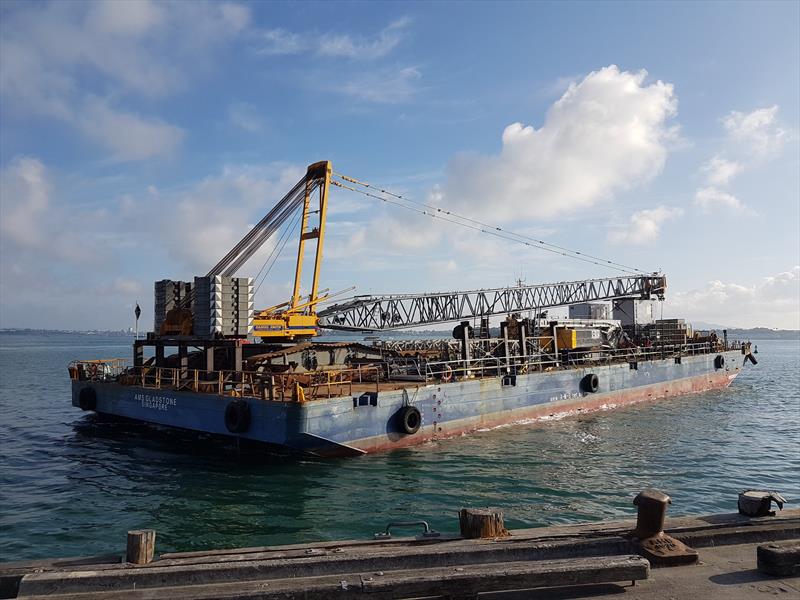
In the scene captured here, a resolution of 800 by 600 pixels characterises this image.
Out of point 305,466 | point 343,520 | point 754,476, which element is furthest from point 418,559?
point 754,476

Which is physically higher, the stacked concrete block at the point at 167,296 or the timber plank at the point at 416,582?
the stacked concrete block at the point at 167,296

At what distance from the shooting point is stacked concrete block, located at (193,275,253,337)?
2530cm

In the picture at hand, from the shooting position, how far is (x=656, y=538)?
8438 mm

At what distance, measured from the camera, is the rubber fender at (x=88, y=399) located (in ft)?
94.8

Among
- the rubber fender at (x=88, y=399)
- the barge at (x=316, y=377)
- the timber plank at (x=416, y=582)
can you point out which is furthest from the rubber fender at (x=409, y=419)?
the rubber fender at (x=88, y=399)

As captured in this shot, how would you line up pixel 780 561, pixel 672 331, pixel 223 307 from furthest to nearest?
1. pixel 672 331
2. pixel 223 307
3. pixel 780 561

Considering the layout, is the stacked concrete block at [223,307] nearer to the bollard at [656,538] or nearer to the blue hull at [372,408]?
the blue hull at [372,408]

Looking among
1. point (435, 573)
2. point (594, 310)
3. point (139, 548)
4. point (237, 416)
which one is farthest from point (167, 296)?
point (594, 310)

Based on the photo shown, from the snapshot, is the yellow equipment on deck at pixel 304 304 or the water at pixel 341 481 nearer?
the water at pixel 341 481

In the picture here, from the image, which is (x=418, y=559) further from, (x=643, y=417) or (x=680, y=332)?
(x=680, y=332)

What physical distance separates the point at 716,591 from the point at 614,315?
6625 cm

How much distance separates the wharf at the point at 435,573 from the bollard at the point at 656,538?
0.14 meters

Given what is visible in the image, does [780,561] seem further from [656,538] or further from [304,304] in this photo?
[304,304]

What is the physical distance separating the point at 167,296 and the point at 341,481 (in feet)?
57.0
